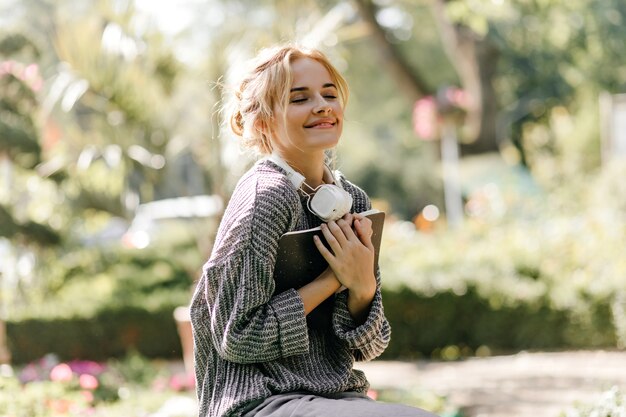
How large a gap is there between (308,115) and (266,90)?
0.11m

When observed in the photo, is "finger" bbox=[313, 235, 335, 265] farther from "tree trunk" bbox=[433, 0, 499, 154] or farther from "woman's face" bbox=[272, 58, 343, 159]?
"tree trunk" bbox=[433, 0, 499, 154]

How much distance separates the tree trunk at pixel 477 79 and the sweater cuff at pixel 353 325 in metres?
15.3

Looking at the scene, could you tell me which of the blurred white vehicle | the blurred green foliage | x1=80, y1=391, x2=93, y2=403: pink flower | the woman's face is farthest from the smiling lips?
the blurred white vehicle

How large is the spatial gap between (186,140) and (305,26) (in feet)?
5.04

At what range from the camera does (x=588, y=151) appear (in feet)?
55.7

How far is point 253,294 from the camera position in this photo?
1915 mm

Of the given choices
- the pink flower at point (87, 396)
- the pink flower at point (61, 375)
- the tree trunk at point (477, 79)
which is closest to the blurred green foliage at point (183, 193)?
the pink flower at point (61, 375)

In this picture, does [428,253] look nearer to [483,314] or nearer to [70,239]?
[483,314]

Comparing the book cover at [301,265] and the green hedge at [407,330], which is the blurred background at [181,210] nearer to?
the green hedge at [407,330]

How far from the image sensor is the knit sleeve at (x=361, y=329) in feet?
6.68

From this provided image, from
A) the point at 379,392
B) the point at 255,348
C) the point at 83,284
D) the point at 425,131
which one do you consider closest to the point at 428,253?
the point at 83,284

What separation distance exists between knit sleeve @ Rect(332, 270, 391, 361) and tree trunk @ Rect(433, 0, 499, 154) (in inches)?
602

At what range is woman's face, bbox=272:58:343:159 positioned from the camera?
2.08 m

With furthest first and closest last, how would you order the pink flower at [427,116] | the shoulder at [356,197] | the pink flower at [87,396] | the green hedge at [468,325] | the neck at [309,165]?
the pink flower at [427,116], the green hedge at [468,325], the pink flower at [87,396], the shoulder at [356,197], the neck at [309,165]
